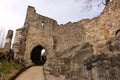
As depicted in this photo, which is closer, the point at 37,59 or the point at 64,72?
the point at 64,72

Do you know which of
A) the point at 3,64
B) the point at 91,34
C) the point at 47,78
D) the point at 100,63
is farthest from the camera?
the point at 91,34

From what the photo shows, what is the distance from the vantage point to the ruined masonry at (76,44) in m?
9.57

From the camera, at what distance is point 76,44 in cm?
1861

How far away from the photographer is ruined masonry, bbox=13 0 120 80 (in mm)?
9570

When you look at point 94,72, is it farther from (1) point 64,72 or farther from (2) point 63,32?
(2) point 63,32

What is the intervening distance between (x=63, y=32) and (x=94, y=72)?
39.3ft

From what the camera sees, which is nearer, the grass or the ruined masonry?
the ruined masonry

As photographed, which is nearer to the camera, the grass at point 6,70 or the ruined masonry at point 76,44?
the ruined masonry at point 76,44

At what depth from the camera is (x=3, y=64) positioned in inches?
626

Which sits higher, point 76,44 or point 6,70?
point 76,44

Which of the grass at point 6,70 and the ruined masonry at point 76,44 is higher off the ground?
the ruined masonry at point 76,44

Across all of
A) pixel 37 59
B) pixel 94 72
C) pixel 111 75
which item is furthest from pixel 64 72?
pixel 37 59

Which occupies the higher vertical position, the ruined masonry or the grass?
the ruined masonry

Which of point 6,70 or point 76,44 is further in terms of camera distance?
point 76,44
